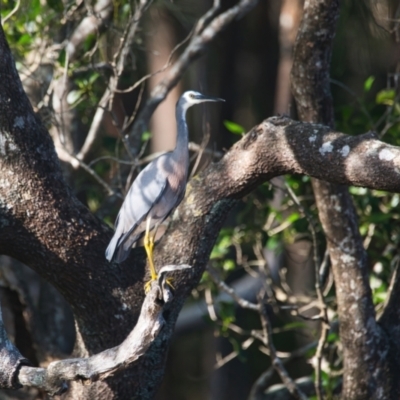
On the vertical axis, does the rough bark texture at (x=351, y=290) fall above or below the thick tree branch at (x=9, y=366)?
below

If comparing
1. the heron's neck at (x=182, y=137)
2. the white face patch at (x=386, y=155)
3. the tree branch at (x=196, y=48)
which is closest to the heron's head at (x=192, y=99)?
the heron's neck at (x=182, y=137)

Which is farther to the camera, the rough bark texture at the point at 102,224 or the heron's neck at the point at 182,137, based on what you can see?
the heron's neck at the point at 182,137

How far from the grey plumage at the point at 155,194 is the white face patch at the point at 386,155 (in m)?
1.34

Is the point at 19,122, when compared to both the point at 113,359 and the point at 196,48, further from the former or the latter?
the point at 196,48

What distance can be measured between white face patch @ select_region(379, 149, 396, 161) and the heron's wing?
1.41 metres

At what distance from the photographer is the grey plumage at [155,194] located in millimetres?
4137

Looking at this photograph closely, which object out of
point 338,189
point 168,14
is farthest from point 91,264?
point 168,14

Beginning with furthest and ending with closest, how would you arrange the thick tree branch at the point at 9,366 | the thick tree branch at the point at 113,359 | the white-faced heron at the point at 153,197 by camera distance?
the white-faced heron at the point at 153,197, the thick tree branch at the point at 9,366, the thick tree branch at the point at 113,359

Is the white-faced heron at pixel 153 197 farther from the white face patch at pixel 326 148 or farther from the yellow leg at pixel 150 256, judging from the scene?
the white face patch at pixel 326 148

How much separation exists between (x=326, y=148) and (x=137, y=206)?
1265mm

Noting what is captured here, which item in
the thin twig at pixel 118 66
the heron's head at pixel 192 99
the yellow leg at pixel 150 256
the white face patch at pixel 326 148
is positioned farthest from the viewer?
the thin twig at pixel 118 66

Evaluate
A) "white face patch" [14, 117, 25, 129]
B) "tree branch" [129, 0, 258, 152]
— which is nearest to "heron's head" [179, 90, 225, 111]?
"tree branch" [129, 0, 258, 152]

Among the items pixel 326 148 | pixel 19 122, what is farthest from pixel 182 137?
pixel 326 148

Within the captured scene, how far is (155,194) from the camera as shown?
428 cm
